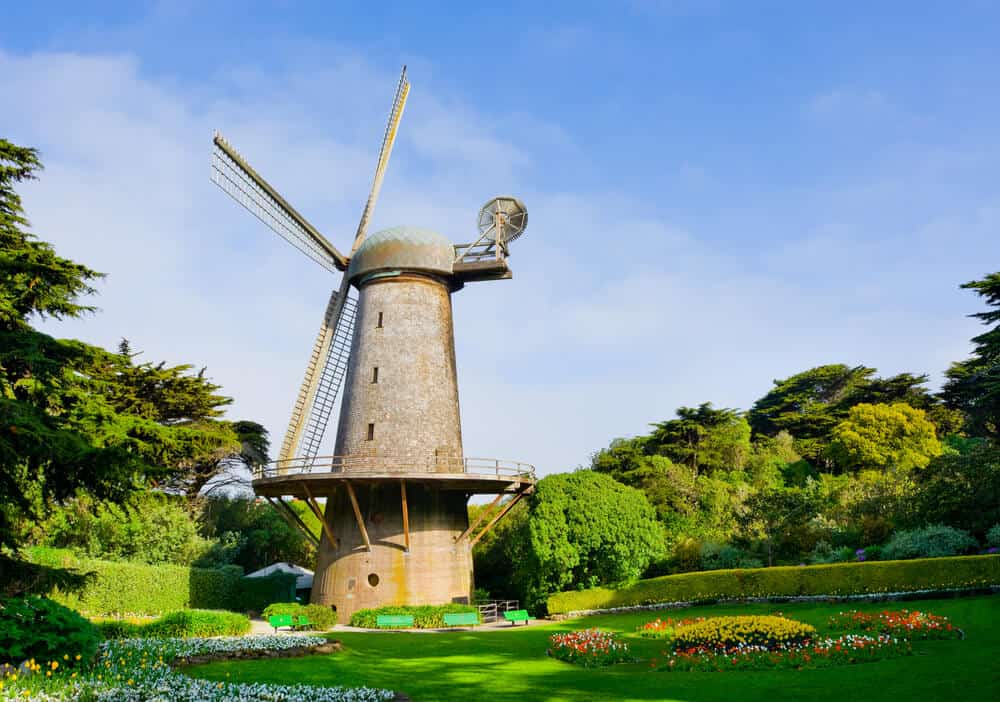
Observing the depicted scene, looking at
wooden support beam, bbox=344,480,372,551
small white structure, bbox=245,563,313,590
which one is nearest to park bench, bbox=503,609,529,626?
wooden support beam, bbox=344,480,372,551

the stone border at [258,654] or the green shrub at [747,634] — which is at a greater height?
the stone border at [258,654]

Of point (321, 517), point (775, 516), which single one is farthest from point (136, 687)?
point (775, 516)

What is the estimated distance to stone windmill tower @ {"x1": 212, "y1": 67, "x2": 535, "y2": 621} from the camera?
2502 cm

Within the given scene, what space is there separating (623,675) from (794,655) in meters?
2.95

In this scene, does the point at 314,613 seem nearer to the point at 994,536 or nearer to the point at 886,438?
the point at 994,536

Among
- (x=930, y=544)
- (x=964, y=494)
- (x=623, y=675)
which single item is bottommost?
(x=623, y=675)

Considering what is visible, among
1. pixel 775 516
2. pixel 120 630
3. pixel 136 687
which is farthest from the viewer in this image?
pixel 775 516

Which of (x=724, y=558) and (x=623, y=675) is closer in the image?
(x=623, y=675)

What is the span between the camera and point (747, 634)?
14.4m

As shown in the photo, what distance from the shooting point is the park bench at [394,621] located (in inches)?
893

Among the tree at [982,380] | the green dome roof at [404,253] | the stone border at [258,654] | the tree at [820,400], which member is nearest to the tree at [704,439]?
the tree at [820,400]

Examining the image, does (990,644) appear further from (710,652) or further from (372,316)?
(372,316)

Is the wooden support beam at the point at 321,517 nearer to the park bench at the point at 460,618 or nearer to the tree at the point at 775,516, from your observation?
the park bench at the point at 460,618

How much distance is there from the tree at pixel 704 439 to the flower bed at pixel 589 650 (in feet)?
94.6
